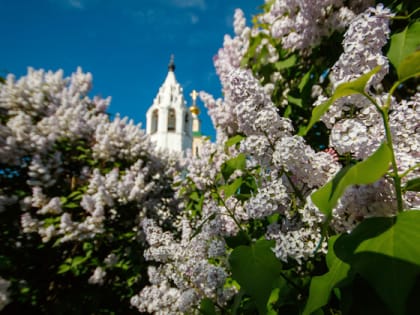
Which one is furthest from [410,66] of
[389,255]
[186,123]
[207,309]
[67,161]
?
[186,123]

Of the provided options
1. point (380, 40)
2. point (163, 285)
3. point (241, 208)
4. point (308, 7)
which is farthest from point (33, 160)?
point (380, 40)

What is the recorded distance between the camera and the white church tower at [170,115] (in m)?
40.6

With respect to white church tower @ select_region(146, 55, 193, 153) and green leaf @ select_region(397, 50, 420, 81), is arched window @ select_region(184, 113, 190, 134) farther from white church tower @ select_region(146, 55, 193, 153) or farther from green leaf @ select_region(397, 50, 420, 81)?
green leaf @ select_region(397, 50, 420, 81)

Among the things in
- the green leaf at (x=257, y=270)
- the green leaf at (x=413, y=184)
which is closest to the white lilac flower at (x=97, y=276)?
the green leaf at (x=257, y=270)

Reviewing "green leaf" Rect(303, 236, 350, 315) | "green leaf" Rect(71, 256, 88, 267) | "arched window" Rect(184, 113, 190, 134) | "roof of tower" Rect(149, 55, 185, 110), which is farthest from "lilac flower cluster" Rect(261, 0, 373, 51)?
"arched window" Rect(184, 113, 190, 134)

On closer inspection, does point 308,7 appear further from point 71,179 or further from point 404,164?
point 71,179

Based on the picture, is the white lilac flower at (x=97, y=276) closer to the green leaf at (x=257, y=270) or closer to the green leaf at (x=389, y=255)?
the green leaf at (x=257, y=270)

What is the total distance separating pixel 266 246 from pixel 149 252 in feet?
5.29

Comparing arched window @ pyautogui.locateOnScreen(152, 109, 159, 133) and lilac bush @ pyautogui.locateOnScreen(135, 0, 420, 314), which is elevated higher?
arched window @ pyautogui.locateOnScreen(152, 109, 159, 133)

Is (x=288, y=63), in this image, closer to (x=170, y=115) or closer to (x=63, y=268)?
(x=63, y=268)

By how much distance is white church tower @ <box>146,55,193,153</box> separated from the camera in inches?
1597

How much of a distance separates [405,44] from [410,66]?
1.20m

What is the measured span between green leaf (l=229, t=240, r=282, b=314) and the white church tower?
38361mm

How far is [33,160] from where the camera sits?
4785mm
